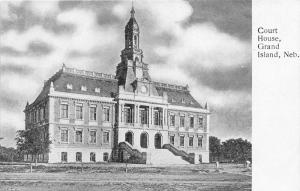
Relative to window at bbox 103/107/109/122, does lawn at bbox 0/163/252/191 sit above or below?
below

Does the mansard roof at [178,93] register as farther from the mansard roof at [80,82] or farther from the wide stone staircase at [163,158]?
the wide stone staircase at [163,158]

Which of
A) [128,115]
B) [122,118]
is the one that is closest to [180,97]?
[128,115]

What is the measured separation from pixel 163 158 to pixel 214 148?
4.13ft

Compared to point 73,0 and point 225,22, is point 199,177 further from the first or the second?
point 73,0

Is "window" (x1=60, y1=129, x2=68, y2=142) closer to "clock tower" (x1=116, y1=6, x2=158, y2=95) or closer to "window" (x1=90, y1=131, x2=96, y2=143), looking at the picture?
"window" (x1=90, y1=131, x2=96, y2=143)

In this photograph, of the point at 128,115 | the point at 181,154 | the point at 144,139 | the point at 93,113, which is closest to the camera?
the point at 93,113

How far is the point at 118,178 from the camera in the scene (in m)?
9.22

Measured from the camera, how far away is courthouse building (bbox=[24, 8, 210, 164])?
10.2m

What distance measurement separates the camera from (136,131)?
37.2 feet

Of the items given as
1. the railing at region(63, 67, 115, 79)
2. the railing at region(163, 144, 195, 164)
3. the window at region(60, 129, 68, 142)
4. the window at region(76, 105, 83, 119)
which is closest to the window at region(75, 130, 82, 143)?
the window at region(60, 129, 68, 142)

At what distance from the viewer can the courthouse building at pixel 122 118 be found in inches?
403

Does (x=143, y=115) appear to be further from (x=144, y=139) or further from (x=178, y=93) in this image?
(x=178, y=93)

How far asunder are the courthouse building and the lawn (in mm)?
569

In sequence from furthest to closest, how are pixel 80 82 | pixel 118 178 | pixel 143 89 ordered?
pixel 143 89 < pixel 80 82 < pixel 118 178
